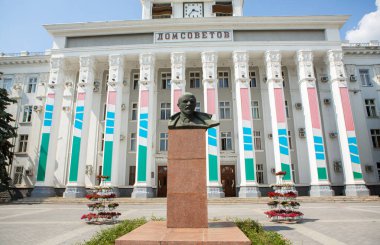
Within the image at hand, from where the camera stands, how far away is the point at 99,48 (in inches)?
944

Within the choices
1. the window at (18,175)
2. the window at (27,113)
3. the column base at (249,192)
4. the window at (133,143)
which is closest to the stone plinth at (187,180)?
the column base at (249,192)

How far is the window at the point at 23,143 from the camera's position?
81.6ft

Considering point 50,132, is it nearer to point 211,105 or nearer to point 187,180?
point 211,105

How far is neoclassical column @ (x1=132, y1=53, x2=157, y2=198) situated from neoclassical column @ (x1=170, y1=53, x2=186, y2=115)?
1.99 metres

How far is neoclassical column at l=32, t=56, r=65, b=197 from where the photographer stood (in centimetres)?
2141

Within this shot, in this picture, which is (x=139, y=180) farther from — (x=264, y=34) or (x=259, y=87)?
(x=264, y=34)

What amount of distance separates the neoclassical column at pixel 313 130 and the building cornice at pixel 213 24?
315 cm

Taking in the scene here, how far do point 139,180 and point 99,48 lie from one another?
13.1m

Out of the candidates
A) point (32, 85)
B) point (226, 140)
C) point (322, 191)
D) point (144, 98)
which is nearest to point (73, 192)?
point (144, 98)

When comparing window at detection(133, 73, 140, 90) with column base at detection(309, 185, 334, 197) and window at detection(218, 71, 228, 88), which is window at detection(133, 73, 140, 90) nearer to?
window at detection(218, 71, 228, 88)

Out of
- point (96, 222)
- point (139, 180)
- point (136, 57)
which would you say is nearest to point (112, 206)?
point (96, 222)

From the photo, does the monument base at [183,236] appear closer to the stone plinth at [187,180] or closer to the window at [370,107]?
the stone plinth at [187,180]

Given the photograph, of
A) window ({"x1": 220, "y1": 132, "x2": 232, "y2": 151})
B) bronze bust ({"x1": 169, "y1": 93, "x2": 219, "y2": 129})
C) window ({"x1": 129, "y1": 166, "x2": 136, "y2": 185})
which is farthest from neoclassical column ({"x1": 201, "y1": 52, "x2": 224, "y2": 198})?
bronze bust ({"x1": 169, "y1": 93, "x2": 219, "y2": 129})

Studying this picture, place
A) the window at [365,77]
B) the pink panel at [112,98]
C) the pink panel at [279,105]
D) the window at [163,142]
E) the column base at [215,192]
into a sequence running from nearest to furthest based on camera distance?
the column base at [215,192] → the pink panel at [279,105] → the pink panel at [112,98] → the window at [163,142] → the window at [365,77]
